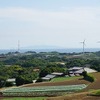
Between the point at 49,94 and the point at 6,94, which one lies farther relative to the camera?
the point at 6,94

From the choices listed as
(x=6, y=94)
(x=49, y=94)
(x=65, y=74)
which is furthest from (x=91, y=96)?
(x=65, y=74)

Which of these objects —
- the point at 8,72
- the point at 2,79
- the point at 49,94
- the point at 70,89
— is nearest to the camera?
the point at 49,94

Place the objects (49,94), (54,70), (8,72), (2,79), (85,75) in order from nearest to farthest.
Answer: (49,94) < (85,75) < (2,79) < (54,70) < (8,72)

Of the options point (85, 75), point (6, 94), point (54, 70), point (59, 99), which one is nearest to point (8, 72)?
point (54, 70)

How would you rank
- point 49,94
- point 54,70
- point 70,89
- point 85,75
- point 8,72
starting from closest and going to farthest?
1. point 49,94
2. point 70,89
3. point 85,75
4. point 54,70
5. point 8,72

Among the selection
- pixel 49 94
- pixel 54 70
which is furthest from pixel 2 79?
pixel 49 94

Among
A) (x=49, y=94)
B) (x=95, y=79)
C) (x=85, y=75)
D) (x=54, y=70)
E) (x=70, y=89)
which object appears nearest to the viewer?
(x=49, y=94)

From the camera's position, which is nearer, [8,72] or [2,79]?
[2,79]

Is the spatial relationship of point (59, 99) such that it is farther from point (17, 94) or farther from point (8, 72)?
point (8, 72)

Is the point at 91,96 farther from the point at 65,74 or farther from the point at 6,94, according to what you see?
the point at 65,74
